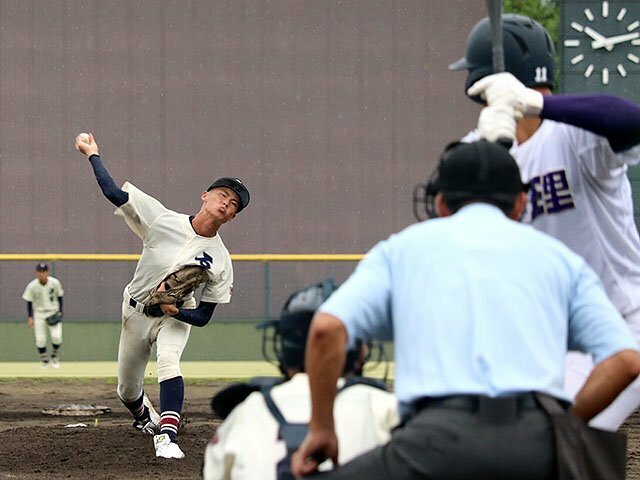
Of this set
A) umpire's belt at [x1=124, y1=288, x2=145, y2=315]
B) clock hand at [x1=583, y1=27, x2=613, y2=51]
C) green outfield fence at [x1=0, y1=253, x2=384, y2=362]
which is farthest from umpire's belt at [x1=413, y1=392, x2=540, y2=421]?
green outfield fence at [x1=0, y1=253, x2=384, y2=362]

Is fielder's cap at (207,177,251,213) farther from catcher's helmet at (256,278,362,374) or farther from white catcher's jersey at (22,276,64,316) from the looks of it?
white catcher's jersey at (22,276,64,316)

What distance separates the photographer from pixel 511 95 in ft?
13.1

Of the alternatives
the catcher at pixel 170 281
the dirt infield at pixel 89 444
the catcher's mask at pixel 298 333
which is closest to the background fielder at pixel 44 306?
the dirt infield at pixel 89 444

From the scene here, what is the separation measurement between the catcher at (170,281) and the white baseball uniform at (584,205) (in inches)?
194

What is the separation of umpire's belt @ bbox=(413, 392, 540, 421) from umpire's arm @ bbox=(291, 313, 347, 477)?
23 cm

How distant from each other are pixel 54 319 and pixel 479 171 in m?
16.0

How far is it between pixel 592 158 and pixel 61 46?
1796 cm

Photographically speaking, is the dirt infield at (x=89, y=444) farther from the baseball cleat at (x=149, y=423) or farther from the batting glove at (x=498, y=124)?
the batting glove at (x=498, y=124)

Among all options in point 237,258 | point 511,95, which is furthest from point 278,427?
point 237,258

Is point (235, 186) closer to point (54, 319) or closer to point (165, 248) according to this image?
point (165, 248)

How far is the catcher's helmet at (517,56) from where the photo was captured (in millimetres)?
4777

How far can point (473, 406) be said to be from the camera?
10.3ft

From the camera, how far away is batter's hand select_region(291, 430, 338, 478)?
321 centimetres

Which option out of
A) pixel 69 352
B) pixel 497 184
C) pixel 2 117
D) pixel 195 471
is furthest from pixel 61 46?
pixel 497 184
